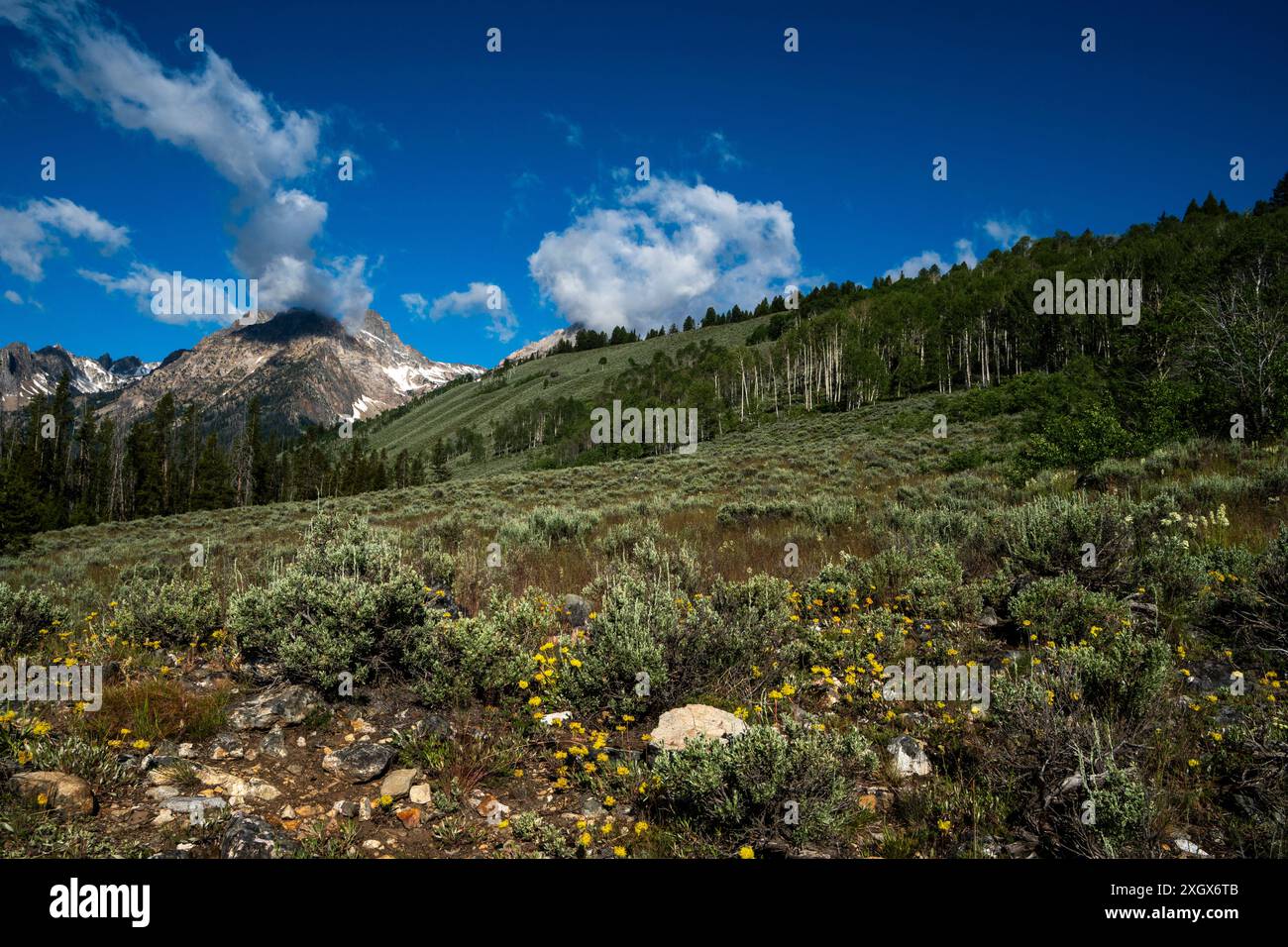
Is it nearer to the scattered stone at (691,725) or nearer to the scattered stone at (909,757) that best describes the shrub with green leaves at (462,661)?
the scattered stone at (691,725)

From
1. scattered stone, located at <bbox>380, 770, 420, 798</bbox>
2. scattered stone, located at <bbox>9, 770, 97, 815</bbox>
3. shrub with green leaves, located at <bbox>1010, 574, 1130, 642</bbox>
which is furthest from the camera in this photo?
shrub with green leaves, located at <bbox>1010, 574, 1130, 642</bbox>

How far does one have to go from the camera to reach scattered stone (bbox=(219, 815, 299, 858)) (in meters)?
2.80

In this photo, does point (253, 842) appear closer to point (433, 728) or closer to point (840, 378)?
point (433, 728)

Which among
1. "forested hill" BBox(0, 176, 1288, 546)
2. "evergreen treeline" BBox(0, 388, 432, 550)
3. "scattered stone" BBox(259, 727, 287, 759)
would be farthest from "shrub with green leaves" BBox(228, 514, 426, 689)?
"evergreen treeline" BBox(0, 388, 432, 550)

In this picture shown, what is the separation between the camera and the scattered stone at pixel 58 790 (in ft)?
9.77

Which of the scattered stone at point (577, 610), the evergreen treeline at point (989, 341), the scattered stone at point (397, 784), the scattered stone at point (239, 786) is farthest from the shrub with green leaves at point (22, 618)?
the evergreen treeline at point (989, 341)

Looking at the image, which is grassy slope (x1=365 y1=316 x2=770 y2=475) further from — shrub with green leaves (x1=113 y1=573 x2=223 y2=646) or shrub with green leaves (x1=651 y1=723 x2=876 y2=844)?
shrub with green leaves (x1=651 y1=723 x2=876 y2=844)

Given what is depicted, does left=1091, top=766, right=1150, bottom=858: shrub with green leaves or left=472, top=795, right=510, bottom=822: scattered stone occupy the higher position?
left=1091, top=766, right=1150, bottom=858: shrub with green leaves

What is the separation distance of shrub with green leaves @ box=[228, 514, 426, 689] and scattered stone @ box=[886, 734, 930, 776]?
390 centimetres

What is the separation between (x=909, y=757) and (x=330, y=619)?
14.6 ft

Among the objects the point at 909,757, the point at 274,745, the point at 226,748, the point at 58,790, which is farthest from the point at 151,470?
the point at 909,757
